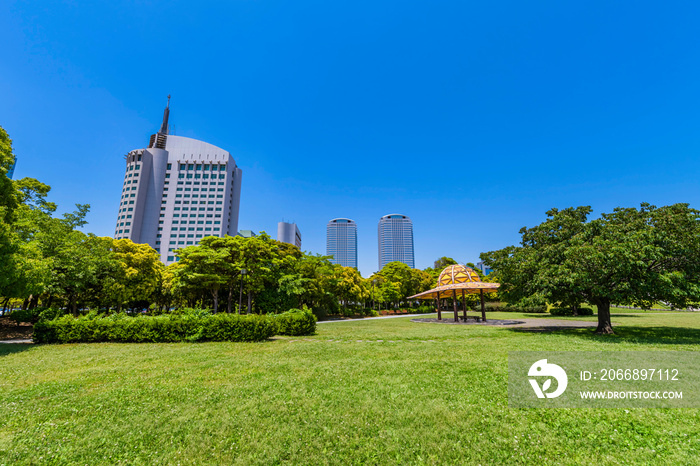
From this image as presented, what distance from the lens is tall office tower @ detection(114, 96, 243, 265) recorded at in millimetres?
111500

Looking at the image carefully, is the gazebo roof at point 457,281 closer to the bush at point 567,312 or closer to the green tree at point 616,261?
the green tree at point 616,261

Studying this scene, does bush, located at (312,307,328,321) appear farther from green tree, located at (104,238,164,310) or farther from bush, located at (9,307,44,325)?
bush, located at (9,307,44,325)

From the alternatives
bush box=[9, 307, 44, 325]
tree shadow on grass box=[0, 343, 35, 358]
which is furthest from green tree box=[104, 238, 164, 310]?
tree shadow on grass box=[0, 343, 35, 358]

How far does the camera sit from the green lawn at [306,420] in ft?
14.7

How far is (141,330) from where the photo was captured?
14.8 m

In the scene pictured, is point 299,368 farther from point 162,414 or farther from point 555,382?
point 555,382

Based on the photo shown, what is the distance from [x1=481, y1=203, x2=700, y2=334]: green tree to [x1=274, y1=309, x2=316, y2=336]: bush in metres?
13.9

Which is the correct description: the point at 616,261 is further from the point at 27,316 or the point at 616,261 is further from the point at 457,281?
the point at 27,316

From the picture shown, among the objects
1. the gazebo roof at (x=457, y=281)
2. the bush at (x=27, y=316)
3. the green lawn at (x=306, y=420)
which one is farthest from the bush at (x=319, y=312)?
the green lawn at (x=306, y=420)

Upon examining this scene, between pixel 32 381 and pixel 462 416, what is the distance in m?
11.4

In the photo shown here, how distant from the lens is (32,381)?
818cm

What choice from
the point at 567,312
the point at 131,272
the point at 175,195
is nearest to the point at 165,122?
the point at 175,195

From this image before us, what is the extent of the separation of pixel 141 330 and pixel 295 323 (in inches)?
309

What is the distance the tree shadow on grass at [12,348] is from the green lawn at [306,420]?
4.04 meters
